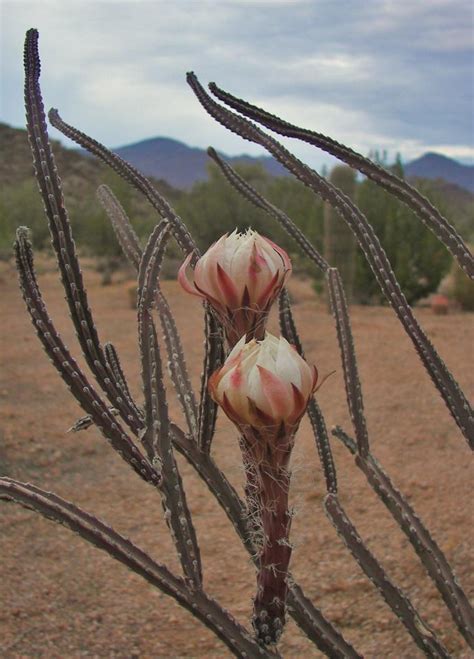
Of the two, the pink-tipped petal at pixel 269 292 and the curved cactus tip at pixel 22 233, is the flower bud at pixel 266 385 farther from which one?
the curved cactus tip at pixel 22 233

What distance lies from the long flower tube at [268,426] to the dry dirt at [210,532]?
0.07 meters

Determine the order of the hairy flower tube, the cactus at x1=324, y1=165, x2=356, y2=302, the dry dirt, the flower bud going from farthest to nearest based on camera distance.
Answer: the cactus at x1=324, y1=165, x2=356, y2=302
the dry dirt
the hairy flower tube
the flower bud

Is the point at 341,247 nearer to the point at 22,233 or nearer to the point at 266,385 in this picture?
the point at 22,233

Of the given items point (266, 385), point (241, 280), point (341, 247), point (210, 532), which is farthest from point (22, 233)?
point (341, 247)

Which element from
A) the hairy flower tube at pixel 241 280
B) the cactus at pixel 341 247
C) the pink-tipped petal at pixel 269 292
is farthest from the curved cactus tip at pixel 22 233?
the cactus at pixel 341 247

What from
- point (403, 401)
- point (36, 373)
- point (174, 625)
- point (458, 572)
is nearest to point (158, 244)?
point (174, 625)

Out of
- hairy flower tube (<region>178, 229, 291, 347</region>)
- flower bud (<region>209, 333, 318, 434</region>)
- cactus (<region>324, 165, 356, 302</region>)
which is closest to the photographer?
flower bud (<region>209, 333, 318, 434</region>)

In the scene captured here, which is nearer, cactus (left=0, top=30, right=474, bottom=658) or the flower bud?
the flower bud

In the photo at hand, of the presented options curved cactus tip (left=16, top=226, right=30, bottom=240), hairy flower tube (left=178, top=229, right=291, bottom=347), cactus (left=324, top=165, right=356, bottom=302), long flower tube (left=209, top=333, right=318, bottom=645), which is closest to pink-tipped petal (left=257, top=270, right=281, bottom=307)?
hairy flower tube (left=178, top=229, right=291, bottom=347)

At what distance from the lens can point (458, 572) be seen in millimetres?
3945

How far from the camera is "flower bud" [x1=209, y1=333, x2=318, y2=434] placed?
1.20 meters

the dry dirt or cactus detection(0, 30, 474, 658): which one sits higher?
cactus detection(0, 30, 474, 658)

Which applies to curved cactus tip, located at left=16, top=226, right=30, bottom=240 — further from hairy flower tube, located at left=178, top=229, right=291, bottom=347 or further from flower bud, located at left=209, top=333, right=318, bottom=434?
flower bud, located at left=209, top=333, right=318, bottom=434

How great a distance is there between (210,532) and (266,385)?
142 inches
